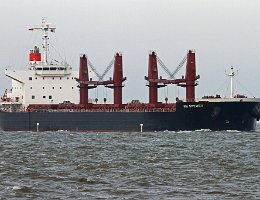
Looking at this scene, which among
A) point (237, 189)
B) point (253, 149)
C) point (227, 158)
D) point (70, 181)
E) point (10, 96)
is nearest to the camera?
point (237, 189)

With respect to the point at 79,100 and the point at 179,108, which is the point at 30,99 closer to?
the point at 79,100

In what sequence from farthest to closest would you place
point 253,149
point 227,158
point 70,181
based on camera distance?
1. point 253,149
2. point 227,158
3. point 70,181

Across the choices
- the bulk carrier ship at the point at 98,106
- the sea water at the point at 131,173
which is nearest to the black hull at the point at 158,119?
the bulk carrier ship at the point at 98,106

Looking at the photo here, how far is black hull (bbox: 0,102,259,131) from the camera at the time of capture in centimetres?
6806

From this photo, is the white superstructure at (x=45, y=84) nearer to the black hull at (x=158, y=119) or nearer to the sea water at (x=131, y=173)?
the black hull at (x=158, y=119)

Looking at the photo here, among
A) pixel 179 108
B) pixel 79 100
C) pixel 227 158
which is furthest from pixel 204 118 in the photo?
pixel 227 158

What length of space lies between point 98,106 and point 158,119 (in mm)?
8102

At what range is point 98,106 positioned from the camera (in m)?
76.1

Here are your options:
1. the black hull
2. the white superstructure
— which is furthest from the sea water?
the white superstructure

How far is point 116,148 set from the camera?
153 feet

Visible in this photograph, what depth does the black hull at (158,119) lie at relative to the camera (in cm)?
6806

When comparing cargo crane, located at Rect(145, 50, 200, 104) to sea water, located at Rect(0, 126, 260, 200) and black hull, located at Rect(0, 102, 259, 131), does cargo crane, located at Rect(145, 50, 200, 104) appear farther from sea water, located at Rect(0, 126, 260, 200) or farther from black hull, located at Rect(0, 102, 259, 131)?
sea water, located at Rect(0, 126, 260, 200)

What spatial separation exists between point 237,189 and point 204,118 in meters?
43.0

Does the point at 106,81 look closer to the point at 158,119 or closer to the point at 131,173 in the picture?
the point at 158,119
